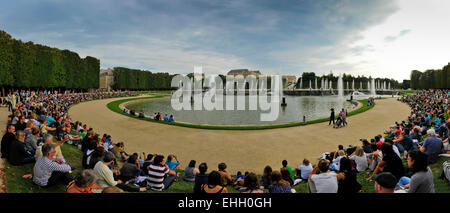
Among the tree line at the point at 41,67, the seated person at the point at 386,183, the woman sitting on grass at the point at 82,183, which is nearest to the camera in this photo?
the seated person at the point at 386,183

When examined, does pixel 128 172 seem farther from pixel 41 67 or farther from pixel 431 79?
pixel 431 79

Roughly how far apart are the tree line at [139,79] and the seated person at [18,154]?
80.3m

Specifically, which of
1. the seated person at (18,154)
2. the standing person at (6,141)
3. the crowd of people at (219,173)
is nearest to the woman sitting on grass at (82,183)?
the crowd of people at (219,173)

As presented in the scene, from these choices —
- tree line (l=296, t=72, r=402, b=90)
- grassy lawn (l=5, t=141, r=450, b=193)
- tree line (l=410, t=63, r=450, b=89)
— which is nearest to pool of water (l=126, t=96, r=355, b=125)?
grassy lawn (l=5, t=141, r=450, b=193)

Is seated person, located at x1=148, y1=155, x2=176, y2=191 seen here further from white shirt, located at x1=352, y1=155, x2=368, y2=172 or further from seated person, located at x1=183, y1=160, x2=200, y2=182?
white shirt, located at x1=352, y1=155, x2=368, y2=172

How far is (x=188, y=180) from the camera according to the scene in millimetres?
7578

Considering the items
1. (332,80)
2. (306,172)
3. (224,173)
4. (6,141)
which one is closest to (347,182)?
(306,172)

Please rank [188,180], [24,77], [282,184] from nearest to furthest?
[282,184], [188,180], [24,77]

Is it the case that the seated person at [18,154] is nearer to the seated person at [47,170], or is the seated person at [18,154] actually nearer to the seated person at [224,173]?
the seated person at [47,170]

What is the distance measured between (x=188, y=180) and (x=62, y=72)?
A: 60.0 meters

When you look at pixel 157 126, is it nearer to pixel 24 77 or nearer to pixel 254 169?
pixel 254 169

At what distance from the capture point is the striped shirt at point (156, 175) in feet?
20.0

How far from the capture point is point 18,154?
6289mm
